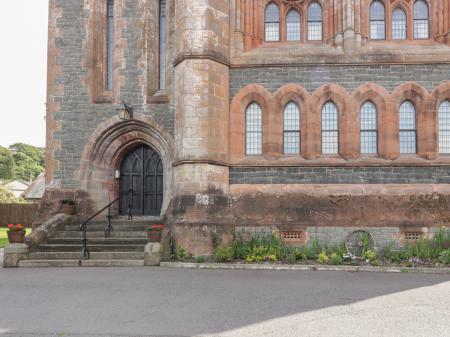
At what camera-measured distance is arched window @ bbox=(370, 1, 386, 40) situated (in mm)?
12766

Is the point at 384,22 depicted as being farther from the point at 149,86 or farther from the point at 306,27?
the point at 149,86

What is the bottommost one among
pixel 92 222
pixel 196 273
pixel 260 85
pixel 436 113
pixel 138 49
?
pixel 196 273

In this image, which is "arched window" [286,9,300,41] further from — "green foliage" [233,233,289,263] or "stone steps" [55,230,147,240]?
"stone steps" [55,230,147,240]

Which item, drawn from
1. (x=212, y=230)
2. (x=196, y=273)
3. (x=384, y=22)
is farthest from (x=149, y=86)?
(x=384, y=22)

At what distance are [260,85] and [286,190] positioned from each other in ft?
11.4

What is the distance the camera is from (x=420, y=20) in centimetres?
1277

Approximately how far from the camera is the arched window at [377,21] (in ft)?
41.9

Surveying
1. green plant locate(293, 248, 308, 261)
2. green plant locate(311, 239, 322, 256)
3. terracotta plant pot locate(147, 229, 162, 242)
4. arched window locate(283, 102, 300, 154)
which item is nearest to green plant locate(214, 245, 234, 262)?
terracotta plant pot locate(147, 229, 162, 242)

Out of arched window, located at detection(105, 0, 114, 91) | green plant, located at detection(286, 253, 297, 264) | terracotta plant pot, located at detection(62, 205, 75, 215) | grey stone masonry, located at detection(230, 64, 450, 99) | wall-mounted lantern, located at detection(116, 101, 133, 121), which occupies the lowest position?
green plant, located at detection(286, 253, 297, 264)

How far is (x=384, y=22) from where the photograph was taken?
504 inches

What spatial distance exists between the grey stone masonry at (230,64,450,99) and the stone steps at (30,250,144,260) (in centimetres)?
570

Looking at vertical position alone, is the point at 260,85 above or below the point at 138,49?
below

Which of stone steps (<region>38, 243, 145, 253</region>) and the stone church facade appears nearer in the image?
stone steps (<region>38, 243, 145, 253</region>)

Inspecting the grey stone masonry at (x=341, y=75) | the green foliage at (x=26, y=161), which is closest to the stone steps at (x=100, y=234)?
the grey stone masonry at (x=341, y=75)
